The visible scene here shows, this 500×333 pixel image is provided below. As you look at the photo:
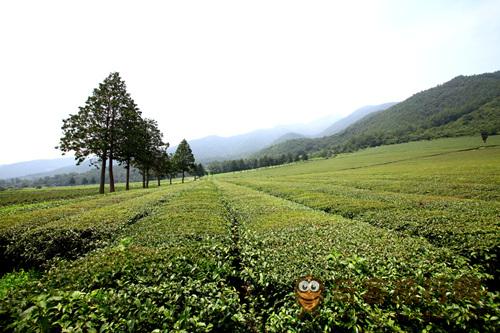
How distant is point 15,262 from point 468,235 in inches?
776

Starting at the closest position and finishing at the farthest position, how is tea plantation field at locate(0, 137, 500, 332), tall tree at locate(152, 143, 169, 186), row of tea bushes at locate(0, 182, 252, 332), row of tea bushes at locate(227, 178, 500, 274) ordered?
row of tea bushes at locate(0, 182, 252, 332) → tea plantation field at locate(0, 137, 500, 332) → row of tea bushes at locate(227, 178, 500, 274) → tall tree at locate(152, 143, 169, 186)

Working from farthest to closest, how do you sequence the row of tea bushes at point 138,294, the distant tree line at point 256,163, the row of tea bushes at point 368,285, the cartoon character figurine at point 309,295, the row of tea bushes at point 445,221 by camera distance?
the distant tree line at point 256,163 < the row of tea bushes at point 445,221 < the cartoon character figurine at point 309,295 < the row of tea bushes at point 368,285 < the row of tea bushes at point 138,294

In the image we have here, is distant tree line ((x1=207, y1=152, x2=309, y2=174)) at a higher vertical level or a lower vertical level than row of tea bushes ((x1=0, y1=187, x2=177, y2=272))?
higher

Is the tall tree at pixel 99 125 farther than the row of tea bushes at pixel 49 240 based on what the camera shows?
Yes

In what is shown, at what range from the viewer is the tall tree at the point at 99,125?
112 ft

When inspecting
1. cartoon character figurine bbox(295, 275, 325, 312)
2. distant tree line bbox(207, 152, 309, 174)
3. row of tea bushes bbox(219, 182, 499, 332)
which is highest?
distant tree line bbox(207, 152, 309, 174)

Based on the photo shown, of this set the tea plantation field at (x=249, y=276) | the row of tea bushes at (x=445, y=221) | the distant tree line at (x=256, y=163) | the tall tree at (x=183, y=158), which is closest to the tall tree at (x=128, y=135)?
the tea plantation field at (x=249, y=276)

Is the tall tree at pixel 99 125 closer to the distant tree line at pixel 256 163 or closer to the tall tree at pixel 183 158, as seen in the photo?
the tall tree at pixel 183 158

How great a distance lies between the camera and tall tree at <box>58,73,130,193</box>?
34.0 m

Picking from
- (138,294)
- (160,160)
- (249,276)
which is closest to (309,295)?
(249,276)

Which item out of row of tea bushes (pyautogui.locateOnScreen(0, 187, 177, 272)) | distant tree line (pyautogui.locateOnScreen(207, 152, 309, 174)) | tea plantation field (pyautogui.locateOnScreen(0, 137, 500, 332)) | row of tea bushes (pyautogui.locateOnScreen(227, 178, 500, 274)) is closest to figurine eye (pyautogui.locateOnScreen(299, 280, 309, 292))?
tea plantation field (pyautogui.locateOnScreen(0, 137, 500, 332))

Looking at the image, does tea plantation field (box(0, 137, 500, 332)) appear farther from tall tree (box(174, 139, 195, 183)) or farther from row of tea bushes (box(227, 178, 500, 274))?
tall tree (box(174, 139, 195, 183))

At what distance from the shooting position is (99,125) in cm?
3500

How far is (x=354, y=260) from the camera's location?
739cm
